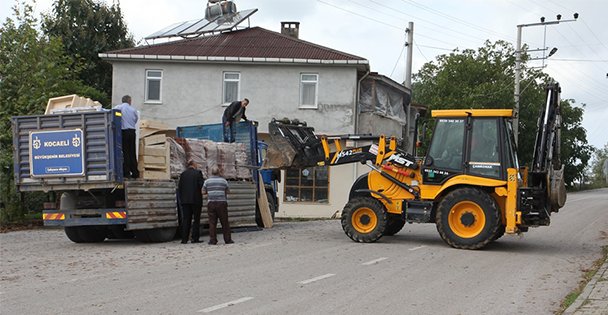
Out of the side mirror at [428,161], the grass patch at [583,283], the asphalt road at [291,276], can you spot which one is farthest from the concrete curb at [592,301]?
the side mirror at [428,161]

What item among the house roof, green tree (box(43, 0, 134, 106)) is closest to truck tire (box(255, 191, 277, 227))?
the house roof

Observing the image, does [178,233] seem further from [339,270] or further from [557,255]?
[557,255]

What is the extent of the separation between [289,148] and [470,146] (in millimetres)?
3931

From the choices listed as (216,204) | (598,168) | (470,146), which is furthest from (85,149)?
(598,168)

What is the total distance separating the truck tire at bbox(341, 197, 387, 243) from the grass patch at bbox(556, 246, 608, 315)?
13.9 feet

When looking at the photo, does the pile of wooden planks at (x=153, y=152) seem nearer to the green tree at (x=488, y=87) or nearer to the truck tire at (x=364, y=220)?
the truck tire at (x=364, y=220)

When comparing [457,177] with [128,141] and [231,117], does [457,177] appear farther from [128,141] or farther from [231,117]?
[231,117]

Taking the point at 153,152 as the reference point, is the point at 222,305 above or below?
below

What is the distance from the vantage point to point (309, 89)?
28391mm

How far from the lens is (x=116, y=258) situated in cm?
1209

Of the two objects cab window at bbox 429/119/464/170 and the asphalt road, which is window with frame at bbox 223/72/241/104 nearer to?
the asphalt road

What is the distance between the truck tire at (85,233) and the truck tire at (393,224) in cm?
625

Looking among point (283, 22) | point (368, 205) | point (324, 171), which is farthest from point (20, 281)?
point (283, 22)

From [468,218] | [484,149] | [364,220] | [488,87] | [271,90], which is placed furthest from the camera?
[488,87]
